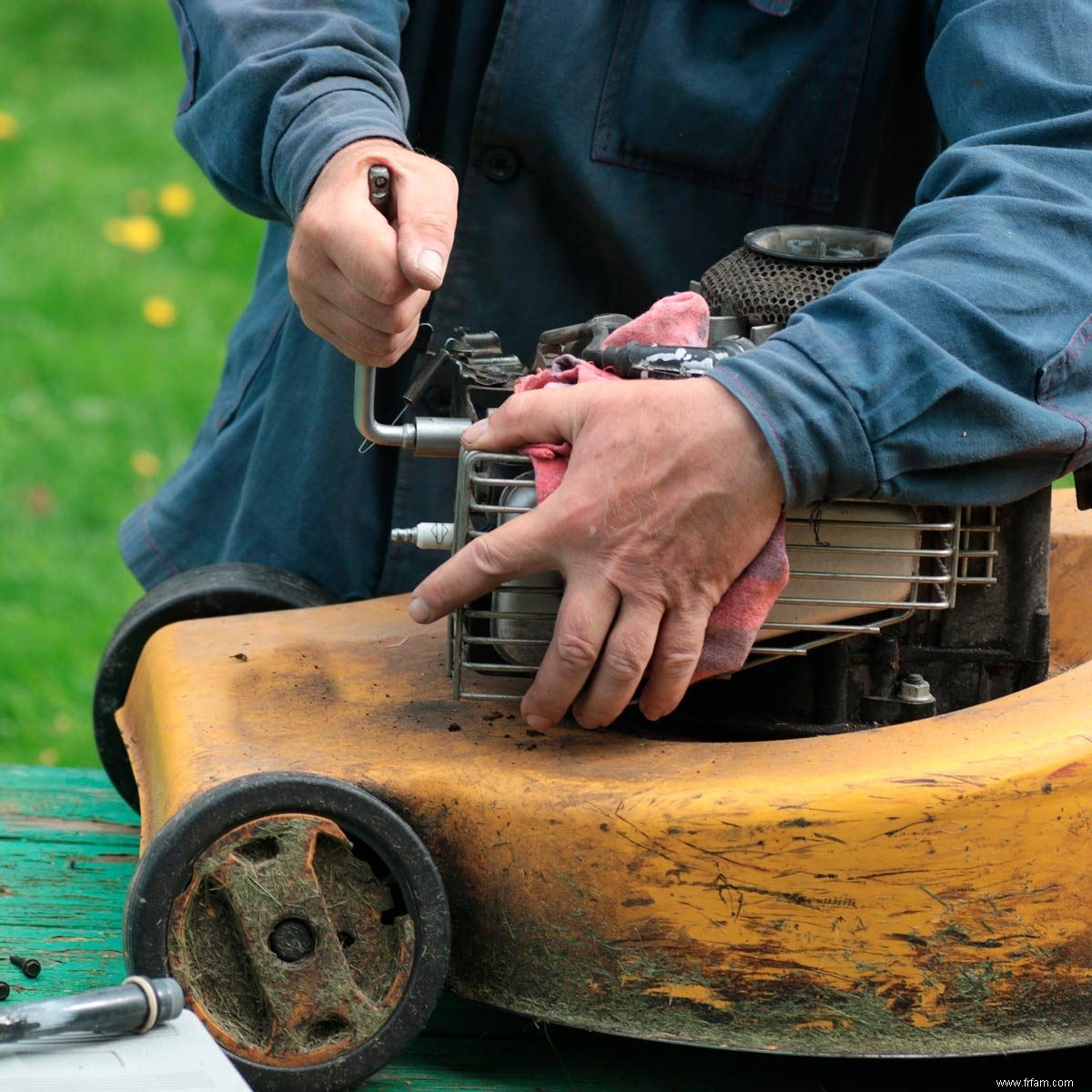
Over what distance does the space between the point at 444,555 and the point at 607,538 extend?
0.74m

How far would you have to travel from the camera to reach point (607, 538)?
1184 millimetres

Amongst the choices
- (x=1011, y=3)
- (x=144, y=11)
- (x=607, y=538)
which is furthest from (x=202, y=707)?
(x=144, y=11)

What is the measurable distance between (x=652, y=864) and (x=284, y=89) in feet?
2.62

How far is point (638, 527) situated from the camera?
3.87 feet

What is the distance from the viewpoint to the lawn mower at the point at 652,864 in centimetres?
117

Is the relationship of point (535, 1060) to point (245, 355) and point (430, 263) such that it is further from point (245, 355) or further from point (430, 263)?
point (245, 355)

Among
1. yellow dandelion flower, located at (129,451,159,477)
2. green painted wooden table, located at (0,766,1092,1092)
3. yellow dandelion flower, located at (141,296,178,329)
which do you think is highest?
yellow dandelion flower, located at (141,296,178,329)

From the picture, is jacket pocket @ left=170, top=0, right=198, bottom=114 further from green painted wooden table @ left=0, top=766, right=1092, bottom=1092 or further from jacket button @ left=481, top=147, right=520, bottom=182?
green painted wooden table @ left=0, top=766, right=1092, bottom=1092

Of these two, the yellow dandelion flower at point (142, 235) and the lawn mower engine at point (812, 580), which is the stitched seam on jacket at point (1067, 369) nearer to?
the lawn mower engine at point (812, 580)

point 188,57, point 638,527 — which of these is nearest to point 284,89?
point 188,57

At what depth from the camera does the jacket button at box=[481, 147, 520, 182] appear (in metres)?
1.71

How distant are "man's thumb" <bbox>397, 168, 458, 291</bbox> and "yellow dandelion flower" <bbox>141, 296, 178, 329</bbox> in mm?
2876

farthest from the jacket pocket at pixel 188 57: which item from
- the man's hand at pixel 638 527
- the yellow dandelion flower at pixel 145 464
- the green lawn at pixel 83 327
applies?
the yellow dandelion flower at pixel 145 464

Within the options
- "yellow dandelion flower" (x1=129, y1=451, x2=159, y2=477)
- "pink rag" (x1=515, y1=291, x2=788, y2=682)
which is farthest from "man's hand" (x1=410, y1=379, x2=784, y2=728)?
"yellow dandelion flower" (x1=129, y1=451, x2=159, y2=477)
